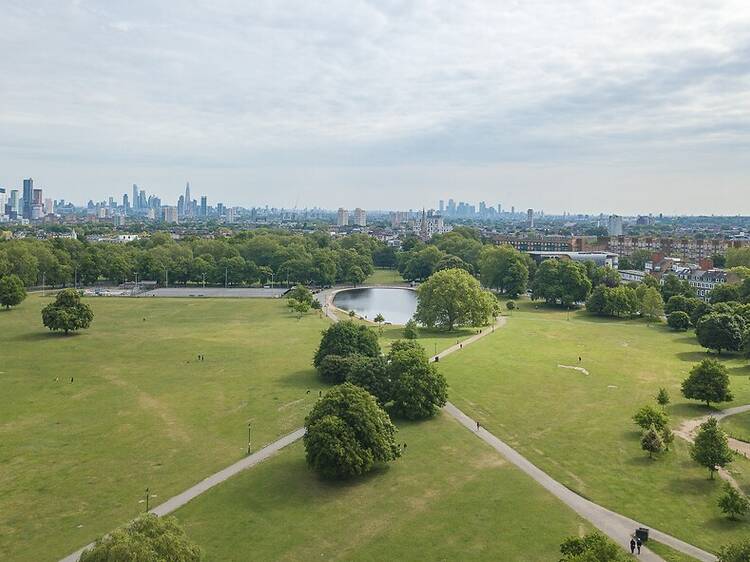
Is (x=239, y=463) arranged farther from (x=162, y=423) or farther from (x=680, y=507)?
(x=680, y=507)

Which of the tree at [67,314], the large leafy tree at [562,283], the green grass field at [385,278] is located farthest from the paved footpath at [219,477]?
the green grass field at [385,278]

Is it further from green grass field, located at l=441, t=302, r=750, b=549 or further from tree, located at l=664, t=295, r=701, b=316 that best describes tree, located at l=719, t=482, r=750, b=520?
tree, located at l=664, t=295, r=701, b=316

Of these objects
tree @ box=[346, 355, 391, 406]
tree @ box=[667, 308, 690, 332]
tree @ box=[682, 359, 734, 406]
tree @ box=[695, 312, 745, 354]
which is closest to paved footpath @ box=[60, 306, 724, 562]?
tree @ box=[346, 355, 391, 406]

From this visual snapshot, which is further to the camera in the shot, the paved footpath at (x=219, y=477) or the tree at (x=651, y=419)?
the tree at (x=651, y=419)

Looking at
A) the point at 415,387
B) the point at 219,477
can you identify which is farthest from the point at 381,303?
the point at 219,477

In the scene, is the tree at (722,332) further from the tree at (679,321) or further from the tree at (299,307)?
the tree at (299,307)

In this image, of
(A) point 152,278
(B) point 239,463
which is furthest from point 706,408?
(A) point 152,278

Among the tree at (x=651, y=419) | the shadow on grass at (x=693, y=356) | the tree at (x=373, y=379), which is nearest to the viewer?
the tree at (x=651, y=419)
